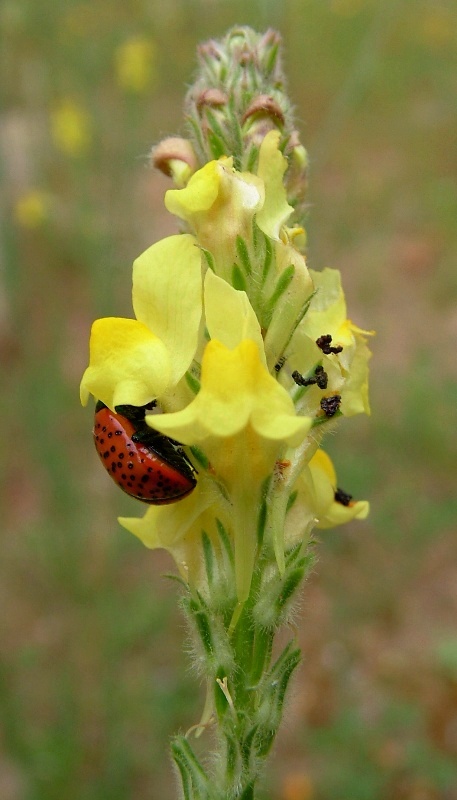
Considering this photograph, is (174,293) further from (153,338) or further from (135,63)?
(135,63)

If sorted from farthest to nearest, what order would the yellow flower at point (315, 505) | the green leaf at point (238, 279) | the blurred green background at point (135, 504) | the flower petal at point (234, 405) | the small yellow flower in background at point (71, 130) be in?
the small yellow flower in background at point (71, 130), the blurred green background at point (135, 504), the yellow flower at point (315, 505), the green leaf at point (238, 279), the flower petal at point (234, 405)

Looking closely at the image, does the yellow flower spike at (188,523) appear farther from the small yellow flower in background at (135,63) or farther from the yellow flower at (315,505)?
the small yellow flower in background at (135,63)

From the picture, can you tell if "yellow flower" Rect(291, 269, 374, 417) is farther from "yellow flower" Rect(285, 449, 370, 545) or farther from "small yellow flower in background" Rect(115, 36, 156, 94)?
"small yellow flower in background" Rect(115, 36, 156, 94)

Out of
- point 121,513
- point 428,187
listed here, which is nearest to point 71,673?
point 121,513

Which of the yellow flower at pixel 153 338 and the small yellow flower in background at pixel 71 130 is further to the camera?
the small yellow flower in background at pixel 71 130

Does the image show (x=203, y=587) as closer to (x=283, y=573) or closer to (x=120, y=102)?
(x=283, y=573)

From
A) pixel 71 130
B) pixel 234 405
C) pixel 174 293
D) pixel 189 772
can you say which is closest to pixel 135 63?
pixel 71 130

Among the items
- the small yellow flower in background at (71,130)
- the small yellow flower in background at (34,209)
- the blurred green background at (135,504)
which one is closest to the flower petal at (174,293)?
the blurred green background at (135,504)
